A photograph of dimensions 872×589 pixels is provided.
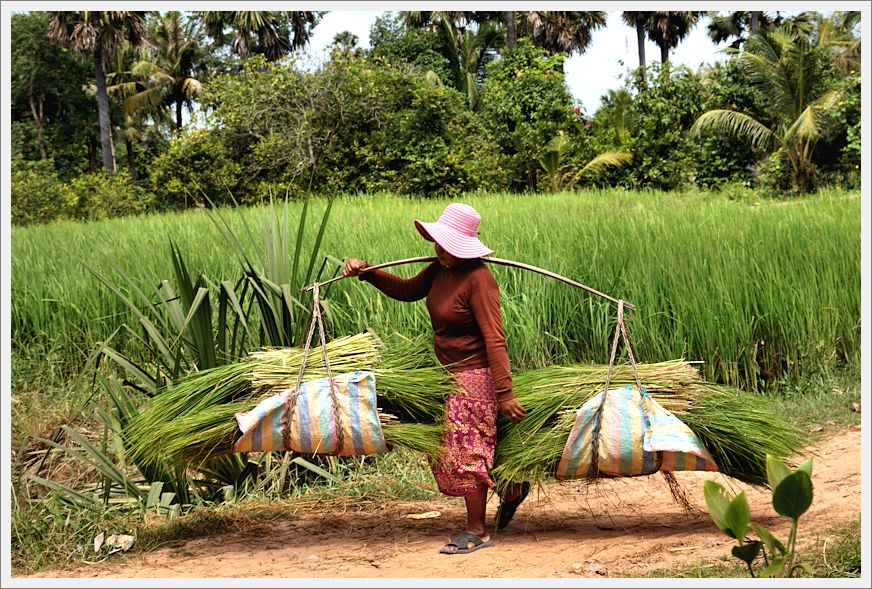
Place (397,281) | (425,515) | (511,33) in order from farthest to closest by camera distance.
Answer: (511,33), (425,515), (397,281)

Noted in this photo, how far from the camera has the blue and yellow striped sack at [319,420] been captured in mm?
2930

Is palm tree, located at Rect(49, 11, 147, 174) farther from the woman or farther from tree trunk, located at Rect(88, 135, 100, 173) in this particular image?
the woman

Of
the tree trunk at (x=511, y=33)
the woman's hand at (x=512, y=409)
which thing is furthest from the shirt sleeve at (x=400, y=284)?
the tree trunk at (x=511, y=33)

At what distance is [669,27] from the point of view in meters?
25.0

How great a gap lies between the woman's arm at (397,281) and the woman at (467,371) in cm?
11

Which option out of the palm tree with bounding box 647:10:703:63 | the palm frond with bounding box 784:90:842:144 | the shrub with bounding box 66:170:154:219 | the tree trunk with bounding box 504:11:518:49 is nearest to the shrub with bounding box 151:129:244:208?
the shrub with bounding box 66:170:154:219

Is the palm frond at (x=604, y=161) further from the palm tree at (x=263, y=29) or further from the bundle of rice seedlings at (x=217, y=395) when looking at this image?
the bundle of rice seedlings at (x=217, y=395)

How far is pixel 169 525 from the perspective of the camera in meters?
3.45

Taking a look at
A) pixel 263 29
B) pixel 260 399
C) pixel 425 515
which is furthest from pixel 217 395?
pixel 263 29

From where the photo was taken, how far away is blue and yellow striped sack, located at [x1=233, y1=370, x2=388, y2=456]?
115 inches

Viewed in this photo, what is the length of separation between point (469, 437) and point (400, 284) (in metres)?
0.60

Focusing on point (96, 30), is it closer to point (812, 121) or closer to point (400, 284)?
point (812, 121)

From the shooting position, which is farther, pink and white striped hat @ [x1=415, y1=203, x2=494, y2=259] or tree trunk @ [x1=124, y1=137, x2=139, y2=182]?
tree trunk @ [x1=124, y1=137, x2=139, y2=182]

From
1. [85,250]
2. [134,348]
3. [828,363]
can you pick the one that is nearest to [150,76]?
[85,250]
